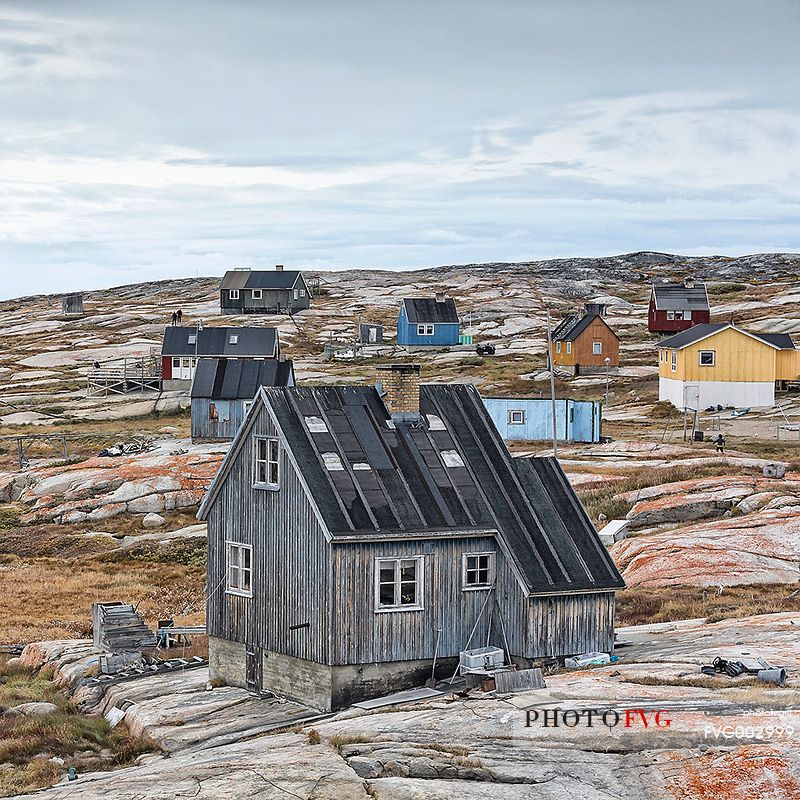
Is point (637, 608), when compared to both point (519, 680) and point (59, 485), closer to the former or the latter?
point (519, 680)

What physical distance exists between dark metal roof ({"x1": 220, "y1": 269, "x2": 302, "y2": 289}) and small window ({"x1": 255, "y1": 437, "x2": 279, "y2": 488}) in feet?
429

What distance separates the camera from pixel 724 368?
8381 cm

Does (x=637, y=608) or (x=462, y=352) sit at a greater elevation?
(x=462, y=352)

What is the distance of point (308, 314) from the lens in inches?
6344

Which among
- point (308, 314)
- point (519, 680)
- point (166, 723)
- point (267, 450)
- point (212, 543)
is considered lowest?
point (166, 723)

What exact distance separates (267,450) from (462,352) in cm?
9682

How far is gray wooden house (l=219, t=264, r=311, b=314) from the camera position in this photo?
Answer: 162250 millimetres

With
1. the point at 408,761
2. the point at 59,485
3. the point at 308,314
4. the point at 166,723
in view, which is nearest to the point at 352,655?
the point at 166,723

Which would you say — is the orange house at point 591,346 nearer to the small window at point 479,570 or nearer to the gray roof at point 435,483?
the gray roof at point 435,483

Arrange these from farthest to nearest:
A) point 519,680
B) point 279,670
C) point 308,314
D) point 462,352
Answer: point 308,314
point 462,352
point 279,670
point 519,680

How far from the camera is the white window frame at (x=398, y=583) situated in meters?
29.8

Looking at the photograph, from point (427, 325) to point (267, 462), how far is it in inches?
4063

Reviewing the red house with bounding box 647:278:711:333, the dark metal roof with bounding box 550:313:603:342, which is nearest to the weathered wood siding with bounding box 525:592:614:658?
the dark metal roof with bounding box 550:313:603:342

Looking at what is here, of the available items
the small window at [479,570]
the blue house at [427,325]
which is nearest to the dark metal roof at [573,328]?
the blue house at [427,325]
